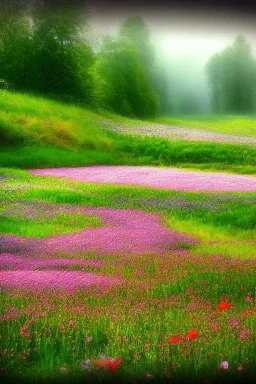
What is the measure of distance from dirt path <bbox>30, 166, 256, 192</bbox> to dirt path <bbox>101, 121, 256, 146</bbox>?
1.42 ft

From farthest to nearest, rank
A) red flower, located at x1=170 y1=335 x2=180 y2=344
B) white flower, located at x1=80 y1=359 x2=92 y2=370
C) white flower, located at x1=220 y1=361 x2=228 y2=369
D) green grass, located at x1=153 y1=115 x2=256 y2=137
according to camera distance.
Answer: green grass, located at x1=153 y1=115 x2=256 y2=137
red flower, located at x1=170 y1=335 x2=180 y2=344
white flower, located at x1=80 y1=359 x2=92 y2=370
white flower, located at x1=220 y1=361 x2=228 y2=369

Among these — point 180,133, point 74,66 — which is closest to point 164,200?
point 180,133

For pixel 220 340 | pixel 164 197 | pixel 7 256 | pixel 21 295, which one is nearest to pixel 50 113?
pixel 164 197

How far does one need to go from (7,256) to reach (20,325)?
1.30 m

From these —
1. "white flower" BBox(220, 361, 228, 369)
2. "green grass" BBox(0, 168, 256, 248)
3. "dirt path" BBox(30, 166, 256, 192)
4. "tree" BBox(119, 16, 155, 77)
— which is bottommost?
"white flower" BBox(220, 361, 228, 369)

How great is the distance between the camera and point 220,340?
241 centimetres

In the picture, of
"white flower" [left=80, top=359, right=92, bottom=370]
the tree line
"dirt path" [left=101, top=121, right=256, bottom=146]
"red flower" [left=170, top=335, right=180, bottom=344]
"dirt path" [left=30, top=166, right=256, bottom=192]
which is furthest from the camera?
"dirt path" [left=30, top=166, right=256, bottom=192]

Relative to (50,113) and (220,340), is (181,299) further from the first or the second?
(50,113)

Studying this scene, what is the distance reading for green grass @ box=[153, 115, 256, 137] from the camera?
4.55 meters

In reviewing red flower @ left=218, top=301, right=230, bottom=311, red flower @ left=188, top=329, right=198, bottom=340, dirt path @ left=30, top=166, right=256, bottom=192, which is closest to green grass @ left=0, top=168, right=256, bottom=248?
dirt path @ left=30, top=166, right=256, bottom=192

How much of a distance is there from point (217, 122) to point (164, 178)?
1.36 m

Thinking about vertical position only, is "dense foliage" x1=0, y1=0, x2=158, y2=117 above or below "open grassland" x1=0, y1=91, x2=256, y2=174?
above

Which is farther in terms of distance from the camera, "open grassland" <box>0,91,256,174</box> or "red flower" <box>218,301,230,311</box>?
"open grassland" <box>0,91,256,174</box>

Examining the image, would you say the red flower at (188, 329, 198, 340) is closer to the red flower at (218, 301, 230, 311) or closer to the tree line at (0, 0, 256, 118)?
the red flower at (218, 301, 230, 311)
